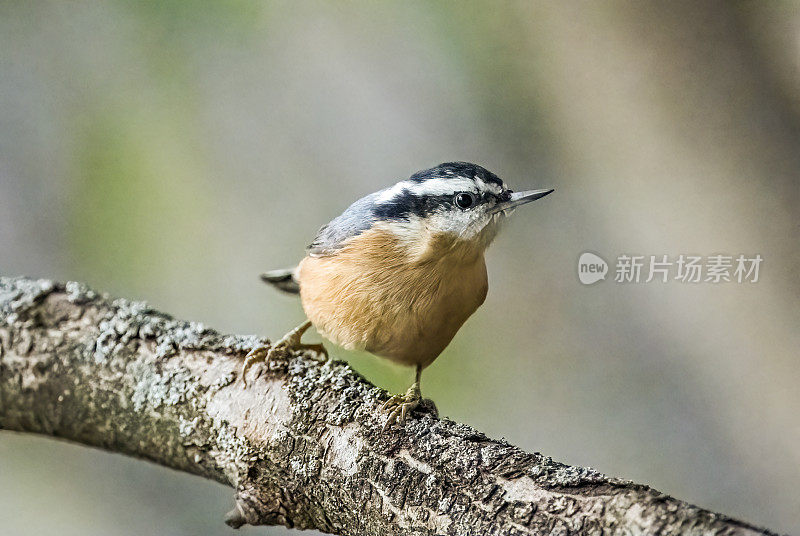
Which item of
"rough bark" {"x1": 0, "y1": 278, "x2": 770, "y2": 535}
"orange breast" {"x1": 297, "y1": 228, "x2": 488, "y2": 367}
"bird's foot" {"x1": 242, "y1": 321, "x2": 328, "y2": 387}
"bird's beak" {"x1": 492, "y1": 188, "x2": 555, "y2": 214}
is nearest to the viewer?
"rough bark" {"x1": 0, "y1": 278, "x2": 770, "y2": 535}

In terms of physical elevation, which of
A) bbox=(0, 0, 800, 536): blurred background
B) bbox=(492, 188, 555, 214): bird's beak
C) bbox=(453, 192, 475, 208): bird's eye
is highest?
bbox=(0, 0, 800, 536): blurred background

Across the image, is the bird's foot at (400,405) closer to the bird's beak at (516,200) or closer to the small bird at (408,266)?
the small bird at (408,266)

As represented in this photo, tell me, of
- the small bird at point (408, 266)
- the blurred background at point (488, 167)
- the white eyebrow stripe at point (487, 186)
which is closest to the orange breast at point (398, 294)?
the small bird at point (408, 266)

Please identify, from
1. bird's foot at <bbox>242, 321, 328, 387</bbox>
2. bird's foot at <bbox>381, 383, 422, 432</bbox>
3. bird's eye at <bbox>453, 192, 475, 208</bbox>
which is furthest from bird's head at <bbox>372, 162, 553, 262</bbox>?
bird's foot at <bbox>242, 321, 328, 387</bbox>

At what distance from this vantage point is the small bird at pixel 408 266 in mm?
1239

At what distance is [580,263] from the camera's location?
1.75m

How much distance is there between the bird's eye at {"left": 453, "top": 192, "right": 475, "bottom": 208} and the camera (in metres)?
1.23

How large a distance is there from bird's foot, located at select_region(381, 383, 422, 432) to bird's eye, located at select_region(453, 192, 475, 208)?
0.37 m

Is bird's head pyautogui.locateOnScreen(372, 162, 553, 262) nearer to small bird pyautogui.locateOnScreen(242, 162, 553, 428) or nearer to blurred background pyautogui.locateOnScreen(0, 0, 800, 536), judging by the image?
small bird pyautogui.locateOnScreen(242, 162, 553, 428)

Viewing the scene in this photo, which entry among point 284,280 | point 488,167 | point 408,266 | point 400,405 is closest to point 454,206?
point 408,266

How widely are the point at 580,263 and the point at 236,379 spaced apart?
3.02 feet

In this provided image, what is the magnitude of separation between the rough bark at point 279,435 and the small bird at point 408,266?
92mm

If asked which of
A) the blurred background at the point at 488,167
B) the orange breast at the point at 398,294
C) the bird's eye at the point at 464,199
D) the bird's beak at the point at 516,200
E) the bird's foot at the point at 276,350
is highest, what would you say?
the blurred background at the point at 488,167

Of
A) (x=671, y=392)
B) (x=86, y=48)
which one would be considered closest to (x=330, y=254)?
(x=671, y=392)
